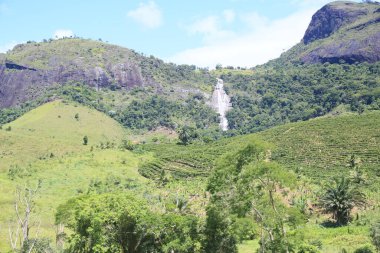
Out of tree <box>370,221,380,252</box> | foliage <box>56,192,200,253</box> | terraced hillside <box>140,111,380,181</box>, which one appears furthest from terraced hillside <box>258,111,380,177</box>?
foliage <box>56,192,200,253</box>

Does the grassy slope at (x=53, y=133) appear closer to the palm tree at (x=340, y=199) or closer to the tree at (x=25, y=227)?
the tree at (x=25, y=227)

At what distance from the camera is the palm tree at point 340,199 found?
68.3 m

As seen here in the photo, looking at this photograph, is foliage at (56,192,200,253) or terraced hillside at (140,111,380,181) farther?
terraced hillside at (140,111,380,181)

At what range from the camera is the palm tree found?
224ft

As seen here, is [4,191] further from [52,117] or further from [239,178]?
[52,117]

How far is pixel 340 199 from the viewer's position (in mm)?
68312

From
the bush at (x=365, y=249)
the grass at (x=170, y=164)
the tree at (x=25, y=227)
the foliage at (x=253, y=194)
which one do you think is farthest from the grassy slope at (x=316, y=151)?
the tree at (x=25, y=227)

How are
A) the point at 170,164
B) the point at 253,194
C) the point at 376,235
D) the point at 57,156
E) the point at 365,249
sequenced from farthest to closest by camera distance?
1. the point at 57,156
2. the point at 170,164
3. the point at 365,249
4. the point at 376,235
5. the point at 253,194

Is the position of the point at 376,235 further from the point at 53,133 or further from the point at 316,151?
the point at 53,133

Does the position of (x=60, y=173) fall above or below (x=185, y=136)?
below

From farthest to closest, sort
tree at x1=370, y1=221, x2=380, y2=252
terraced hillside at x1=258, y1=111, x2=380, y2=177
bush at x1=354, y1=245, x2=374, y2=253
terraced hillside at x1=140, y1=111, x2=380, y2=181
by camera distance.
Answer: terraced hillside at x1=140, y1=111, x2=380, y2=181, terraced hillside at x1=258, y1=111, x2=380, y2=177, bush at x1=354, y1=245, x2=374, y2=253, tree at x1=370, y1=221, x2=380, y2=252

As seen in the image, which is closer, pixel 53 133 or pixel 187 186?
pixel 187 186

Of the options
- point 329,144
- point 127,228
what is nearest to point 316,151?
point 329,144

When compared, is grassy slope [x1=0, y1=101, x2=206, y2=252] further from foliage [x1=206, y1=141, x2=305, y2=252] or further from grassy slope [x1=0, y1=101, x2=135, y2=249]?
foliage [x1=206, y1=141, x2=305, y2=252]
